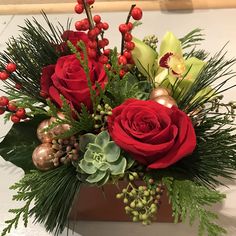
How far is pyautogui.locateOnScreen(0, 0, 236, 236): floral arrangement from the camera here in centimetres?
52

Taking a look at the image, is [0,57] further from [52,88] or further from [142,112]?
[142,112]

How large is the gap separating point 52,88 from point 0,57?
0.14m

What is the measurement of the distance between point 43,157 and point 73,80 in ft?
0.36

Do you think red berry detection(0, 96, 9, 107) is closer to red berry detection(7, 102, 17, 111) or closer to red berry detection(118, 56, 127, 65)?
red berry detection(7, 102, 17, 111)

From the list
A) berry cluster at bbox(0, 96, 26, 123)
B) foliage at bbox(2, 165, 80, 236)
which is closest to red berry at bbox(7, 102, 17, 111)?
berry cluster at bbox(0, 96, 26, 123)

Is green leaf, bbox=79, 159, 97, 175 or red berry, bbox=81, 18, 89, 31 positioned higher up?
red berry, bbox=81, 18, 89, 31

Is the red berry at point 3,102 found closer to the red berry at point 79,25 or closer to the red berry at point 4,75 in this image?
the red berry at point 4,75

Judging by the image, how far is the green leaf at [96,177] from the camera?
1.80ft

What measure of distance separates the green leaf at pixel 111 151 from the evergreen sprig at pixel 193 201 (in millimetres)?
67

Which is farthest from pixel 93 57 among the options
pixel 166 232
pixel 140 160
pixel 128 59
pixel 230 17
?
pixel 230 17

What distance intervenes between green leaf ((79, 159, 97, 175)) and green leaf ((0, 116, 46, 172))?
102 mm

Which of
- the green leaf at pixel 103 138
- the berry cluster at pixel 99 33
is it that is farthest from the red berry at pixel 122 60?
the green leaf at pixel 103 138

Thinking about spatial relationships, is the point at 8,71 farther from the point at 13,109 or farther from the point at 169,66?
the point at 169,66

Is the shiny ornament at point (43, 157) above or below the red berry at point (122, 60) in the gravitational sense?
below
